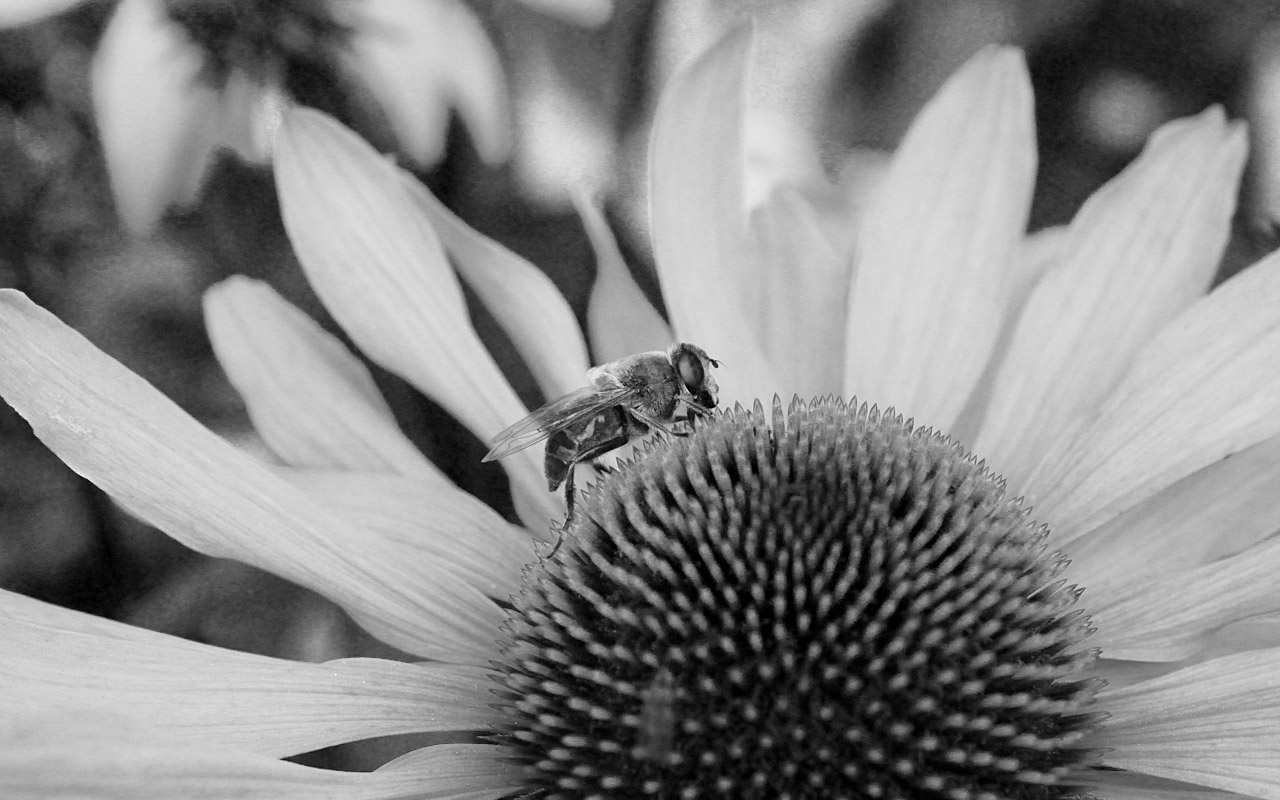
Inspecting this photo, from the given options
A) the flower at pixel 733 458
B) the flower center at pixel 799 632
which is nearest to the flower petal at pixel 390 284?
the flower at pixel 733 458

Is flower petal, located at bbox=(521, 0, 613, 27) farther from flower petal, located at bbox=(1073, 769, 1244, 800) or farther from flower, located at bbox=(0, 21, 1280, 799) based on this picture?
flower petal, located at bbox=(1073, 769, 1244, 800)

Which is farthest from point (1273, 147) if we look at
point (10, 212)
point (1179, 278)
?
point (10, 212)

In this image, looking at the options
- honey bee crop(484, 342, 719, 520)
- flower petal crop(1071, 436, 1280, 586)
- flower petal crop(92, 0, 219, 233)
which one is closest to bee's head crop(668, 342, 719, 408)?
honey bee crop(484, 342, 719, 520)

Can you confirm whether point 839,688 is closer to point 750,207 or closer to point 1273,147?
point 750,207

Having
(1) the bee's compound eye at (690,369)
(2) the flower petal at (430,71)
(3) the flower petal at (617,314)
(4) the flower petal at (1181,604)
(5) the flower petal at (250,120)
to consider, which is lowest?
(4) the flower petal at (1181,604)

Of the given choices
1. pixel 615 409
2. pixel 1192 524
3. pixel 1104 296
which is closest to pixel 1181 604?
pixel 1192 524

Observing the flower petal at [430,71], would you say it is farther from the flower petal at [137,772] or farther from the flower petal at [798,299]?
the flower petal at [137,772]
